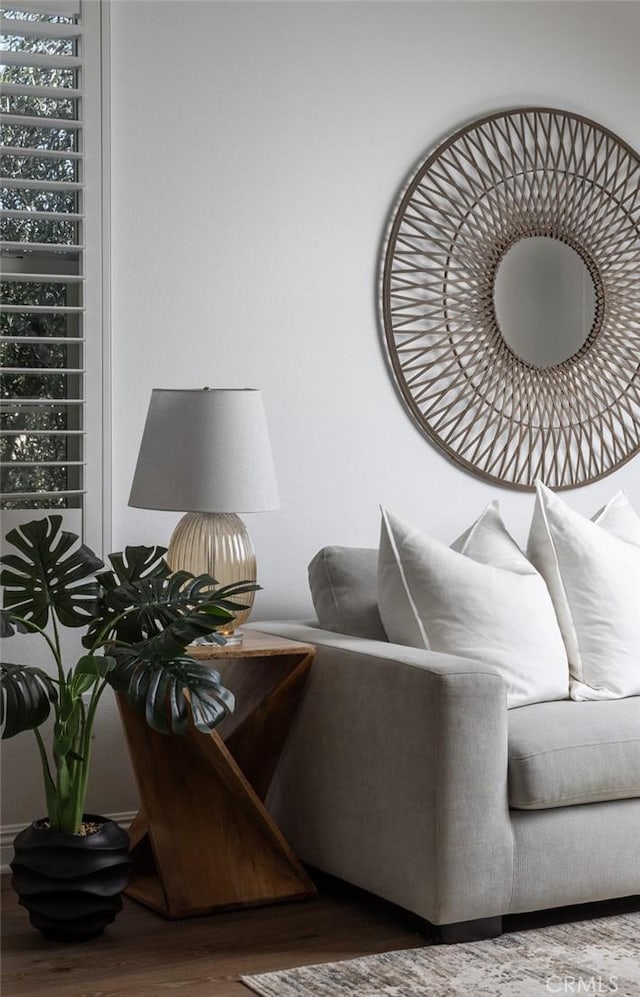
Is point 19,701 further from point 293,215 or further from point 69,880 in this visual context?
point 293,215

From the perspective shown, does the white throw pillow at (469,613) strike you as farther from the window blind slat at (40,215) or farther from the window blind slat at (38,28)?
the window blind slat at (38,28)

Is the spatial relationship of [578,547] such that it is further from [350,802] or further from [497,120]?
[497,120]

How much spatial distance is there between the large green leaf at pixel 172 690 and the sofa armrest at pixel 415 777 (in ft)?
1.25

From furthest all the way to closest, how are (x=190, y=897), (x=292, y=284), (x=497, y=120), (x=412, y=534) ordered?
(x=497, y=120), (x=292, y=284), (x=412, y=534), (x=190, y=897)

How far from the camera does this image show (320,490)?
3.64 m

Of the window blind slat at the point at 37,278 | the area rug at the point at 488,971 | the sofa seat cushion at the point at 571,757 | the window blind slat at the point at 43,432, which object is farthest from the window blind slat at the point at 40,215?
the area rug at the point at 488,971

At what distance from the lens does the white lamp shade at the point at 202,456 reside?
2914 mm

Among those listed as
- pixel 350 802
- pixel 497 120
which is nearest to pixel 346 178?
pixel 497 120

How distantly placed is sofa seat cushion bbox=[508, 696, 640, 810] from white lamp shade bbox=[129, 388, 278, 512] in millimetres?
821

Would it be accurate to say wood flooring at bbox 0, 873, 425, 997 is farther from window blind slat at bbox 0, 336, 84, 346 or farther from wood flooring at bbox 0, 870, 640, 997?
window blind slat at bbox 0, 336, 84, 346

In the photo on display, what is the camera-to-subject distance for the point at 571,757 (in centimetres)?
275

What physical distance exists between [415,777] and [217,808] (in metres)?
0.53

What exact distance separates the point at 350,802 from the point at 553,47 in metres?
2.47

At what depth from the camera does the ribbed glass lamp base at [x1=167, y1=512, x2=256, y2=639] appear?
3031mm
